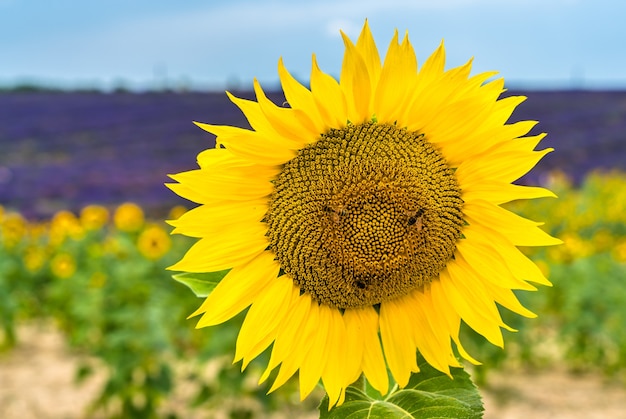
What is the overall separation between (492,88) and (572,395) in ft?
13.4

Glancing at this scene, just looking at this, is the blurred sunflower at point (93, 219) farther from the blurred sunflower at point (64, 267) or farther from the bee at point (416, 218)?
the bee at point (416, 218)

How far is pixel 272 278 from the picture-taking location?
3.40 feet

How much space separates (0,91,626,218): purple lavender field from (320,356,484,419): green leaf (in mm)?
7375

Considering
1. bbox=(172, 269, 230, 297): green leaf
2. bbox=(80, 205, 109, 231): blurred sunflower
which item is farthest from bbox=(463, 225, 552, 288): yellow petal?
bbox=(80, 205, 109, 231): blurred sunflower

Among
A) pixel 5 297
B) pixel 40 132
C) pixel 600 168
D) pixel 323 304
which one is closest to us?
pixel 323 304

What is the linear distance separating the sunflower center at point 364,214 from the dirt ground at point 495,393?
10.5 ft

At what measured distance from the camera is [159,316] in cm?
338

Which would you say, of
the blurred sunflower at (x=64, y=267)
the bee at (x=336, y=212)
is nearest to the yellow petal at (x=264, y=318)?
the bee at (x=336, y=212)

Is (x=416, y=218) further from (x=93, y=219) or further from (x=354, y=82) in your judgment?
(x=93, y=219)

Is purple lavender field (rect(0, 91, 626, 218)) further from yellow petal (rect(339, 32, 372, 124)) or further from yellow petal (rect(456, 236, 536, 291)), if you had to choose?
yellow petal (rect(339, 32, 372, 124))

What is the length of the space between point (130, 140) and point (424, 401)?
45.0 feet

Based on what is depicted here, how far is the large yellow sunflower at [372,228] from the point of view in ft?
3.20

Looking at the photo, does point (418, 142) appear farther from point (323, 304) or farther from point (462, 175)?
point (323, 304)

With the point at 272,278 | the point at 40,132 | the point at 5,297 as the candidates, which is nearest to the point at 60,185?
the point at 40,132
